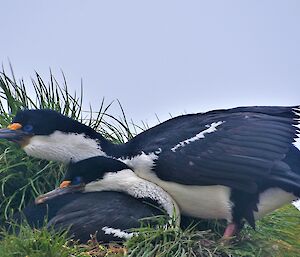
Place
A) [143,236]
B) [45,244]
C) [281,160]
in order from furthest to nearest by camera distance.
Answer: [281,160] → [143,236] → [45,244]

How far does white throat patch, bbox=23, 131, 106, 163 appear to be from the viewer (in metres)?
5.69

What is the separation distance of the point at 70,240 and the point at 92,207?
0.36 meters

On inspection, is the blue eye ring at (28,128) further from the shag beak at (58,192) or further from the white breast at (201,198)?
the white breast at (201,198)

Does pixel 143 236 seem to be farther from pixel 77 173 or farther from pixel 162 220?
pixel 77 173

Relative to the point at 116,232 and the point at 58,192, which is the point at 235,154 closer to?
the point at 116,232

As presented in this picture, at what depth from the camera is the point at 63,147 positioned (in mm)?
5688

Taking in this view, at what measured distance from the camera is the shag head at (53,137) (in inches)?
224

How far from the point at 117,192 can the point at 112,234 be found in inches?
15.2

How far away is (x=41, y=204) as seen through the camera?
18.4 ft

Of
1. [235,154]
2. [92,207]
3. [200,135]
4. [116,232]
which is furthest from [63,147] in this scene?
[235,154]

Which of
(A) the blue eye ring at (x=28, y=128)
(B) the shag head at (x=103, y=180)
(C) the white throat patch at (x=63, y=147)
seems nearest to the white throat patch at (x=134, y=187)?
(B) the shag head at (x=103, y=180)

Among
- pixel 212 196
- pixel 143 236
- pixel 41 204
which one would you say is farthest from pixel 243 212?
pixel 41 204

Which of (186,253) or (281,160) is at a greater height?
(281,160)

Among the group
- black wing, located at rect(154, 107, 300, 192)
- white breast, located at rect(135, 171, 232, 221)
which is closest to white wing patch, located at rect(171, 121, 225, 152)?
black wing, located at rect(154, 107, 300, 192)
